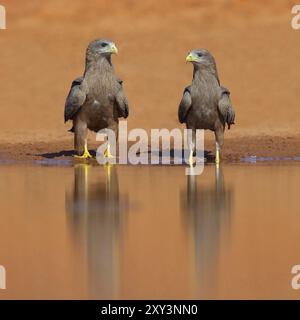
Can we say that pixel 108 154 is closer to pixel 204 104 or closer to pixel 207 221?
pixel 204 104

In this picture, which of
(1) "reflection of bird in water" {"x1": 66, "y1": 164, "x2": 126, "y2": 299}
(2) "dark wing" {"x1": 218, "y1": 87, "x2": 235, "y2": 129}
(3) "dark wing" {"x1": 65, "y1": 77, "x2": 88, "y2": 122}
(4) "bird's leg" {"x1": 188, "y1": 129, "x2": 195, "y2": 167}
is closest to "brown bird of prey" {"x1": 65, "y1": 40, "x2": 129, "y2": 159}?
(3) "dark wing" {"x1": 65, "y1": 77, "x2": 88, "y2": 122}

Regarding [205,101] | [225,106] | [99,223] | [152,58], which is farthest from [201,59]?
[152,58]

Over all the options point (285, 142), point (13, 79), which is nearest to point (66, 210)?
point (285, 142)

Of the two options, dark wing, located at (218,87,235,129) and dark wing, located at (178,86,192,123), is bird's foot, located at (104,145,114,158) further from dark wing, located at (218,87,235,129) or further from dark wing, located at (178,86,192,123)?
dark wing, located at (218,87,235,129)

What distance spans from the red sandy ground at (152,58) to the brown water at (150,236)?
8.23 meters

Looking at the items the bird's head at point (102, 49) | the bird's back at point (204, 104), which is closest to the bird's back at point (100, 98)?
the bird's head at point (102, 49)

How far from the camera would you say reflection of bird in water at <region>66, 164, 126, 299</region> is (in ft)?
24.2

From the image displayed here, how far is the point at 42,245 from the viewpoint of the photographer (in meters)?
8.84

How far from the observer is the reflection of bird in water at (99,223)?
7387 mm

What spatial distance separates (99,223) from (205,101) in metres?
7.94

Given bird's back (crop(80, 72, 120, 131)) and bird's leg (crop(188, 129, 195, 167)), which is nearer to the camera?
bird's leg (crop(188, 129, 195, 167))

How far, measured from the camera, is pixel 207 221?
33.5 feet

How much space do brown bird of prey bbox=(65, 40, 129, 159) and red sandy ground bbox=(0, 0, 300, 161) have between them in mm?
3450
